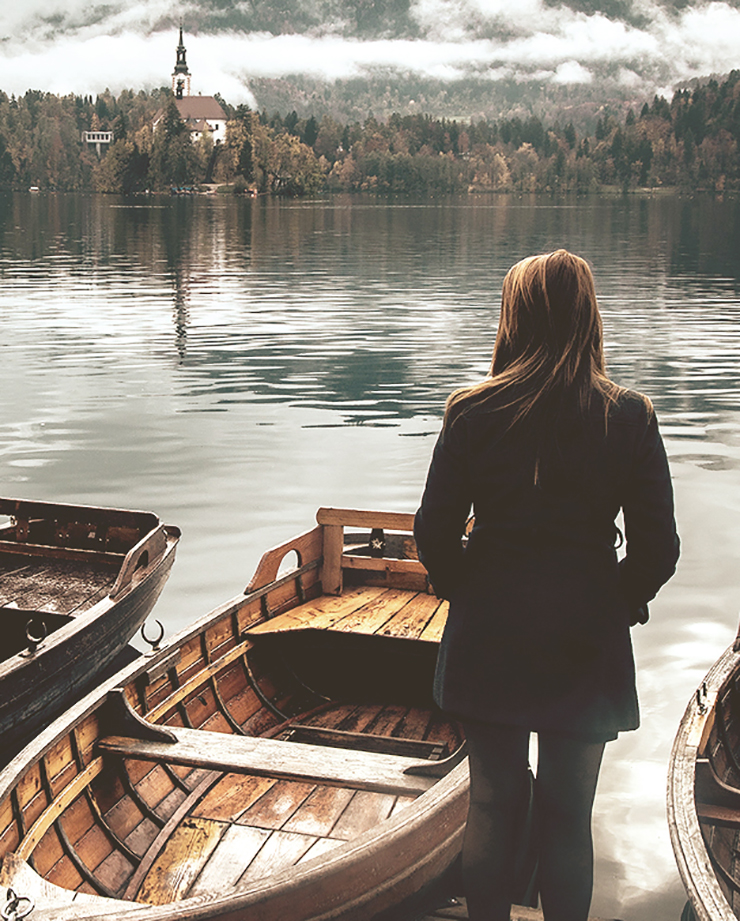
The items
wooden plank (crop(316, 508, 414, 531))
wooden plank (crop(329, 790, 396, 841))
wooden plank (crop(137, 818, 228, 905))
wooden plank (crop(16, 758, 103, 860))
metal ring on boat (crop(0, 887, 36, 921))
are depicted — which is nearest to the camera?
metal ring on boat (crop(0, 887, 36, 921))

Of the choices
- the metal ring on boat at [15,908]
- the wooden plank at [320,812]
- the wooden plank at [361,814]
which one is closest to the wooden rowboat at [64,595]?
the wooden plank at [320,812]

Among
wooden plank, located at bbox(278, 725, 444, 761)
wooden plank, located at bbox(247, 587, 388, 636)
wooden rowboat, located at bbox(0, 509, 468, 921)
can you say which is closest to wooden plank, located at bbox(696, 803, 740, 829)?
wooden rowboat, located at bbox(0, 509, 468, 921)

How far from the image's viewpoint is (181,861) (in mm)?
6141

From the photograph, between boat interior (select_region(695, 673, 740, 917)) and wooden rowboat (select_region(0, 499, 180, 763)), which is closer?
boat interior (select_region(695, 673, 740, 917))

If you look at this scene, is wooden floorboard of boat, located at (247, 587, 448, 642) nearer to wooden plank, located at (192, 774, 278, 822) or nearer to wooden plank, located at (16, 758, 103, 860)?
wooden plank, located at (192, 774, 278, 822)

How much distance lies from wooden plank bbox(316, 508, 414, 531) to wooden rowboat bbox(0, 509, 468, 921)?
0.01 m

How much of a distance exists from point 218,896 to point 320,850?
6.33 feet

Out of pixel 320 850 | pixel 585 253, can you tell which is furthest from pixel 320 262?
pixel 320 850

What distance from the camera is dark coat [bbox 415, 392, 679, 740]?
380 cm

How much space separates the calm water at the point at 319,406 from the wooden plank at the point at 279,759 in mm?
2075

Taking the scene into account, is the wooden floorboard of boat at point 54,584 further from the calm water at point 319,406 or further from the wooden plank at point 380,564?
the wooden plank at point 380,564

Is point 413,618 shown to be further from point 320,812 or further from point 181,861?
point 181,861

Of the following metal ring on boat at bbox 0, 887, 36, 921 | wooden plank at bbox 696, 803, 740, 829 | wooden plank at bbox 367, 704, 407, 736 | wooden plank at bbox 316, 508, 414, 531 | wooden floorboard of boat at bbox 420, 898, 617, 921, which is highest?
wooden plank at bbox 316, 508, 414, 531

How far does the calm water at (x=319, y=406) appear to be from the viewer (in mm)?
11414
